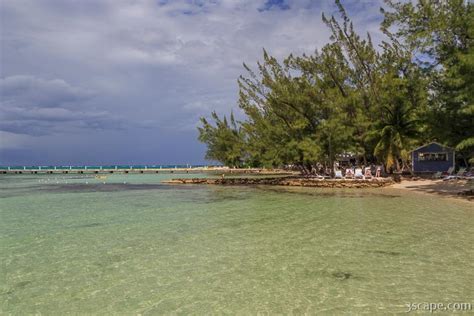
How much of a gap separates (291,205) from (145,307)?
12311 millimetres

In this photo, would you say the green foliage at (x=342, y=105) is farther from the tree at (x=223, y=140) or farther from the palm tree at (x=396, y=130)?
the tree at (x=223, y=140)

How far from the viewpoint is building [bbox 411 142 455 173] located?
34.7 metres

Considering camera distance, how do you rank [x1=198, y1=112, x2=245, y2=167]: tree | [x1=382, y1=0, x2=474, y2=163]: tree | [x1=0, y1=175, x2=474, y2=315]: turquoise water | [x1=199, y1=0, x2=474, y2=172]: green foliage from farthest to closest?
[x1=198, y1=112, x2=245, y2=167]: tree → [x1=199, y1=0, x2=474, y2=172]: green foliage → [x1=382, y1=0, x2=474, y2=163]: tree → [x1=0, y1=175, x2=474, y2=315]: turquoise water

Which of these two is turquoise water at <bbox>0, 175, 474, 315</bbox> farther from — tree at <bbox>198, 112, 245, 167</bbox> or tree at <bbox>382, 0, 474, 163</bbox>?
tree at <bbox>198, 112, 245, 167</bbox>

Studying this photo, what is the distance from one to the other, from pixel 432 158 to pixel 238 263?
34.8 metres

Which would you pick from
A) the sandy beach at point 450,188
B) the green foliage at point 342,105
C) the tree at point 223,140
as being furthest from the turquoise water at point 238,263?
the tree at point 223,140

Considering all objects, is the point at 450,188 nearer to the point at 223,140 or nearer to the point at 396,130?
the point at 396,130

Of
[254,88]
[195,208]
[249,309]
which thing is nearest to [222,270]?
[249,309]

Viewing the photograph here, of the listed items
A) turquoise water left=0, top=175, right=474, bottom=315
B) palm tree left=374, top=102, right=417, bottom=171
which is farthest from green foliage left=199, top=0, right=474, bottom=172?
turquoise water left=0, top=175, right=474, bottom=315

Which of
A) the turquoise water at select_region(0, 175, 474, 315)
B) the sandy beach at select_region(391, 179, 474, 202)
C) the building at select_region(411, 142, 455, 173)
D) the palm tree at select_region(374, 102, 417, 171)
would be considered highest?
the palm tree at select_region(374, 102, 417, 171)

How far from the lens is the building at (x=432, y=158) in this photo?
1367 inches

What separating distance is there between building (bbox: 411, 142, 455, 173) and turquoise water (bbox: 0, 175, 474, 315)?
24.7 metres

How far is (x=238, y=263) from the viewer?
7359mm

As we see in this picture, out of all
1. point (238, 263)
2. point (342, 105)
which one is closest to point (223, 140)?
point (342, 105)
